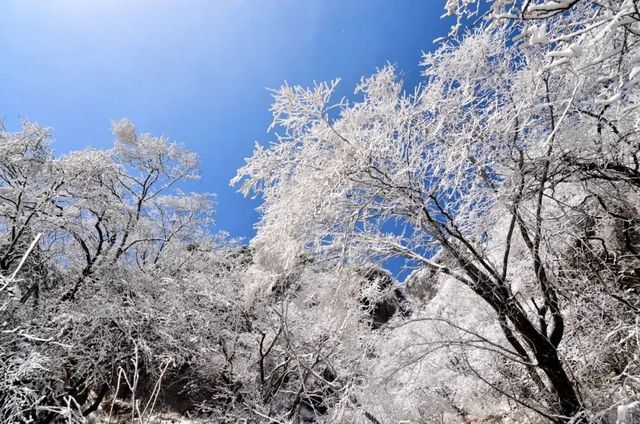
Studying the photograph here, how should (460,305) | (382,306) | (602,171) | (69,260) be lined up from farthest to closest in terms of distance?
(382,306), (69,260), (460,305), (602,171)

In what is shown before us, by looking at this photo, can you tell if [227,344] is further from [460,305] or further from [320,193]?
[320,193]

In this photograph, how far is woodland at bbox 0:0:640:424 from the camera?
3.54 meters

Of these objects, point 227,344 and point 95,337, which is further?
point 227,344

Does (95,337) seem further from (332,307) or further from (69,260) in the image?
(332,307)

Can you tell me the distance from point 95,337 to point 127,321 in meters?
0.68

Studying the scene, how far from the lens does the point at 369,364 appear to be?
18.3 feet

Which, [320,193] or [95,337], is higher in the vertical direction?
[320,193]

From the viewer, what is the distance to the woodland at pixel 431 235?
3.54 meters

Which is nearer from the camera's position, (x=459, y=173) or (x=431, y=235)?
(x=459, y=173)

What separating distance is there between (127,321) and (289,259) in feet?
19.5

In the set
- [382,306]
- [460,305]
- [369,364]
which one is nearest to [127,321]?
[369,364]

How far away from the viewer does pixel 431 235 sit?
16.4 feet

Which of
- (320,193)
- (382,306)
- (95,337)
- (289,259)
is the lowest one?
(95,337)

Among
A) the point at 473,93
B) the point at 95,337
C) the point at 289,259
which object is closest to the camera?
the point at 289,259
